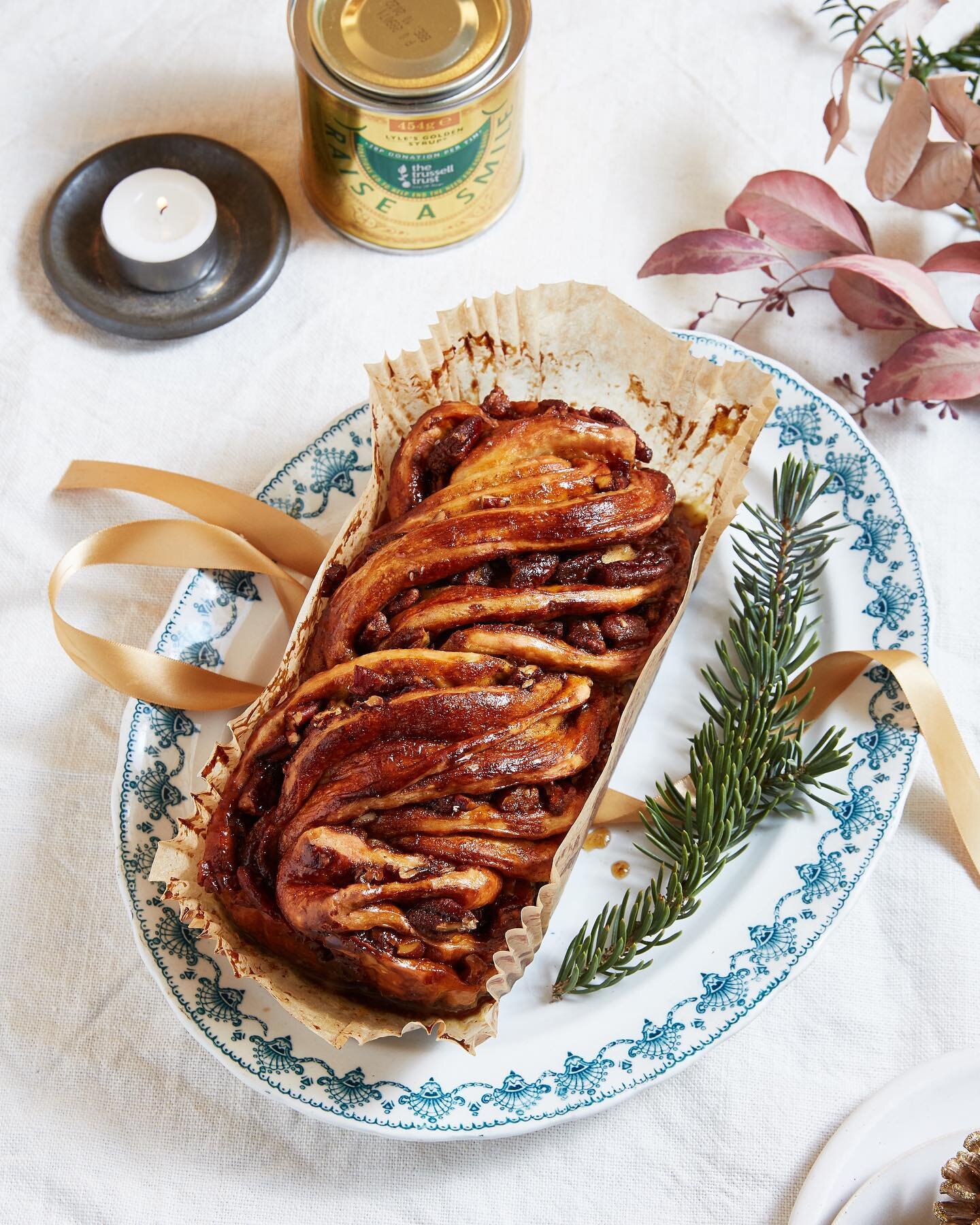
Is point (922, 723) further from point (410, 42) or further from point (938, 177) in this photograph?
point (410, 42)

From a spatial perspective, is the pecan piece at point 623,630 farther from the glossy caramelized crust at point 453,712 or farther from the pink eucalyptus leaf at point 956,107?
the pink eucalyptus leaf at point 956,107

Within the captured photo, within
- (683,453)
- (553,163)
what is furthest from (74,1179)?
(553,163)

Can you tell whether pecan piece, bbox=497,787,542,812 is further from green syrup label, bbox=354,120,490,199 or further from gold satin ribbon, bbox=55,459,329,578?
green syrup label, bbox=354,120,490,199

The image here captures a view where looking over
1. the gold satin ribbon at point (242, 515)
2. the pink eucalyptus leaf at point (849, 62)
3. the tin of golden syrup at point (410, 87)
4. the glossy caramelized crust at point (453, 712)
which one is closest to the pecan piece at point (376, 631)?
the glossy caramelized crust at point (453, 712)

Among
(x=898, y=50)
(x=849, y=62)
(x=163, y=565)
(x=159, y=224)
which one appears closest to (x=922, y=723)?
(x=849, y=62)

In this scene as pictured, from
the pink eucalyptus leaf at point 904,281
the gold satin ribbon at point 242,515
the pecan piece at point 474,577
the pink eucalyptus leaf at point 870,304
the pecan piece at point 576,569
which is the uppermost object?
the pink eucalyptus leaf at point 904,281

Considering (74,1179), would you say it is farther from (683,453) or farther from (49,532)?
(683,453)

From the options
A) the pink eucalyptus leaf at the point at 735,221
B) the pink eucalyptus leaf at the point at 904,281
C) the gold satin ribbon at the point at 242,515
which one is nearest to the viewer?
the gold satin ribbon at the point at 242,515
